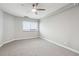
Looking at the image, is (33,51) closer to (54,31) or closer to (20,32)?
(54,31)

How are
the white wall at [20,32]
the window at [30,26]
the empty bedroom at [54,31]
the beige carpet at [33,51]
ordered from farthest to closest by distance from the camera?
the window at [30,26]
the white wall at [20,32]
the empty bedroom at [54,31]
the beige carpet at [33,51]

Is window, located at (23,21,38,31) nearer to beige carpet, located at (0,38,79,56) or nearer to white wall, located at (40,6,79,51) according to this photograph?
white wall, located at (40,6,79,51)

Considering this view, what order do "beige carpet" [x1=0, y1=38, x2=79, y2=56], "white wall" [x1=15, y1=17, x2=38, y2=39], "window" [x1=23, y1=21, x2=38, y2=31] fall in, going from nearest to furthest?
1. "beige carpet" [x1=0, y1=38, x2=79, y2=56]
2. "white wall" [x1=15, y1=17, x2=38, y2=39]
3. "window" [x1=23, y1=21, x2=38, y2=31]

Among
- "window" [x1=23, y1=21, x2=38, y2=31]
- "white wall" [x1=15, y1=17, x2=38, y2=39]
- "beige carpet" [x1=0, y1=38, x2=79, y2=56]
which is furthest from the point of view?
"window" [x1=23, y1=21, x2=38, y2=31]

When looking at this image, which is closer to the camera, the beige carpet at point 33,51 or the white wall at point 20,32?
the beige carpet at point 33,51

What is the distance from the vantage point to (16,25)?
6.88 m

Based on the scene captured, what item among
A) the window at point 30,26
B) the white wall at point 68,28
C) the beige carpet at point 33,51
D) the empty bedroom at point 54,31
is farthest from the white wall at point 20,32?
the white wall at point 68,28

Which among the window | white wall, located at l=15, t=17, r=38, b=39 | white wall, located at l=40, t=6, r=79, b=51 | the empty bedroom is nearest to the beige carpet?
the empty bedroom

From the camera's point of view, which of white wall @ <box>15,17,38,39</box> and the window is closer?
white wall @ <box>15,17,38,39</box>

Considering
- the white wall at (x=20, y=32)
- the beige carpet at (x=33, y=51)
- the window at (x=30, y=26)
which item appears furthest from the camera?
the window at (x=30, y=26)

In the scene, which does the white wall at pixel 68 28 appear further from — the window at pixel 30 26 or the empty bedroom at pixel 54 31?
the window at pixel 30 26

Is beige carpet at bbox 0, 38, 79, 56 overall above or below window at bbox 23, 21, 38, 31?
below

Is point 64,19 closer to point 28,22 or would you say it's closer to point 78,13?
point 78,13

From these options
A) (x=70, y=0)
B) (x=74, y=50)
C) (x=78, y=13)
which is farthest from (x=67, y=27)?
(x=70, y=0)
